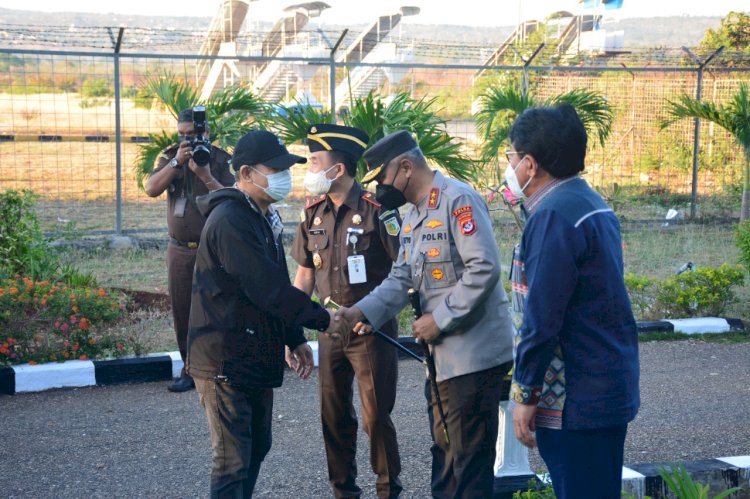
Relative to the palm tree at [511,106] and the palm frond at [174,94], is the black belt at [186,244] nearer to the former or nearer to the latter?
the palm frond at [174,94]

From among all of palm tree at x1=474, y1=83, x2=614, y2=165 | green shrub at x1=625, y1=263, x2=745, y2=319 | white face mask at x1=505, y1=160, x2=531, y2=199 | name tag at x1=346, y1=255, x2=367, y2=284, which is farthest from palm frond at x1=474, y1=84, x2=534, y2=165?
white face mask at x1=505, y1=160, x2=531, y2=199

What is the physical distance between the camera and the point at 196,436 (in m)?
5.69

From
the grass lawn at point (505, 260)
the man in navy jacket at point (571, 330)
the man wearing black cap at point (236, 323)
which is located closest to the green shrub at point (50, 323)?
the grass lawn at point (505, 260)

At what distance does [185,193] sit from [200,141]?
401 mm

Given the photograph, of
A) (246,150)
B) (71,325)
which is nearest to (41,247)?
(71,325)

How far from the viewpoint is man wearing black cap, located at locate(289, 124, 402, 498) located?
4.59m

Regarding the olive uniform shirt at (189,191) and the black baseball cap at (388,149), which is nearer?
the black baseball cap at (388,149)

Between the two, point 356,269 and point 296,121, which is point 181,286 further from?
point 296,121

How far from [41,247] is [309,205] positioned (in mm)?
4308

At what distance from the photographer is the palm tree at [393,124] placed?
25.8 ft

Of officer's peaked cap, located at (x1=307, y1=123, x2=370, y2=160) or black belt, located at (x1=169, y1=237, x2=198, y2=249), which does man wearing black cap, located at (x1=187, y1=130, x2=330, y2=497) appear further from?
black belt, located at (x1=169, y1=237, x2=198, y2=249)

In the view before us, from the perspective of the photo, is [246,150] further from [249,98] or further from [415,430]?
[249,98]

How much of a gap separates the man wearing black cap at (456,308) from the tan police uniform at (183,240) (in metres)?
2.57

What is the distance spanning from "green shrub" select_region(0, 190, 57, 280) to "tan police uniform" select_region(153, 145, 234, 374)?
2.06 metres
